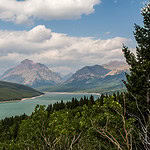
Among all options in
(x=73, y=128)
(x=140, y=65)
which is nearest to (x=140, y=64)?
(x=140, y=65)

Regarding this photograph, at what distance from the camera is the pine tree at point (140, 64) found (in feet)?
62.8

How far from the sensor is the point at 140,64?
21.1 m

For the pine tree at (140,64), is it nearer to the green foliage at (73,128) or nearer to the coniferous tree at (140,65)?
the coniferous tree at (140,65)

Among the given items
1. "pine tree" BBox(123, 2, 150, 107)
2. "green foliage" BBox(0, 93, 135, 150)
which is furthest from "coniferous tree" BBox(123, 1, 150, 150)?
"green foliage" BBox(0, 93, 135, 150)

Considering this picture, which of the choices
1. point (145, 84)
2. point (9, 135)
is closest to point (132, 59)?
point (145, 84)

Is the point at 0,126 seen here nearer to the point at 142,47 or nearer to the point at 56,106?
the point at 56,106

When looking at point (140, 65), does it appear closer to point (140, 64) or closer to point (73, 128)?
point (140, 64)

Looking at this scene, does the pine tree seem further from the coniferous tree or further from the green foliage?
the green foliage

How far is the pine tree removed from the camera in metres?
19.2

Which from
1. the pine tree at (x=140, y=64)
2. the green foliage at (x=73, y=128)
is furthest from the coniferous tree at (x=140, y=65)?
the green foliage at (x=73, y=128)

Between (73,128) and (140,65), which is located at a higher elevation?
(140,65)

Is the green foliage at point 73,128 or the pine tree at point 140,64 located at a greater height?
the pine tree at point 140,64

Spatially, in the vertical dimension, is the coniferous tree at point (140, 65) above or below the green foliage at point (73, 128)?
above

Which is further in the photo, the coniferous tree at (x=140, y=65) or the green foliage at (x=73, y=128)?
the coniferous tree at (x=140, y=65)
